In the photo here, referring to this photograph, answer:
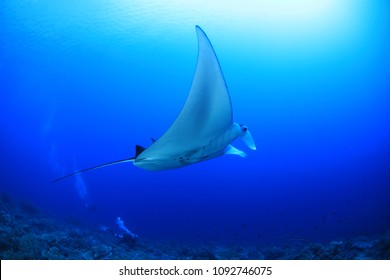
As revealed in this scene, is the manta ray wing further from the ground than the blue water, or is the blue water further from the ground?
the blue water

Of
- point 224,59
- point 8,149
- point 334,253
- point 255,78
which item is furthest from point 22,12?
point 8,149

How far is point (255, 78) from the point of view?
87.2ft

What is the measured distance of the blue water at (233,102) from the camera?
13.3m

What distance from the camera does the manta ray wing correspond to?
78.6 inches

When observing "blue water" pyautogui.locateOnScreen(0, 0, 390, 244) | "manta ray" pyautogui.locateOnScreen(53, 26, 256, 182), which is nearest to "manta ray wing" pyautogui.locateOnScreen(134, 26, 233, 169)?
"manta ray" pyautogui.locateOnScreen(53, 26, 256, 182)

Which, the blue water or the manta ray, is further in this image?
the blue water

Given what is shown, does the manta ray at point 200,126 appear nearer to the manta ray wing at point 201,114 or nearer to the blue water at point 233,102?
the manta ray wing at point 201,114

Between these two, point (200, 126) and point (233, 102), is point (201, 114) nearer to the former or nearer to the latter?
point (200, 126)

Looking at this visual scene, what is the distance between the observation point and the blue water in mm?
13305

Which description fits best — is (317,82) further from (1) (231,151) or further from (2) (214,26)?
(1) (231,151)

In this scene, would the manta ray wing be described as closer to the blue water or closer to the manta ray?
the manta ray

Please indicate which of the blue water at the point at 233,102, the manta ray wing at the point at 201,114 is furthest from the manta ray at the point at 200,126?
the blue water at the point at 233,102

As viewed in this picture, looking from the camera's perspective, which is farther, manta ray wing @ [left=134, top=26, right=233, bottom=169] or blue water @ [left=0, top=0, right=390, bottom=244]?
blue water @ [left=0, top=0, right=390, bottom=244]

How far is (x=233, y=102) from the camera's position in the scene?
3403cm
